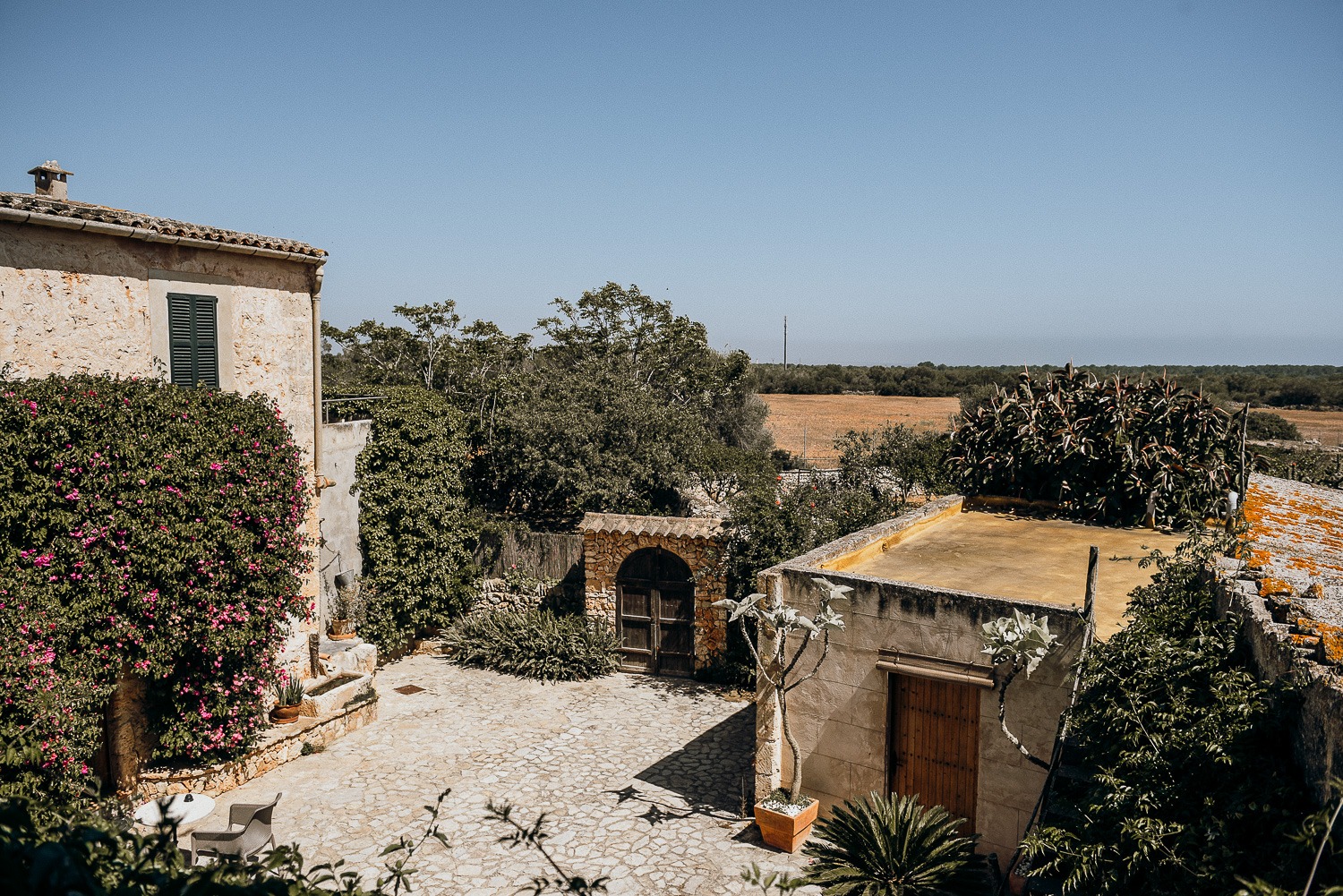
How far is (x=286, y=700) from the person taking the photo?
474 inches

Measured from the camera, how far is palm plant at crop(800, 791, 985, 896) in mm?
7910

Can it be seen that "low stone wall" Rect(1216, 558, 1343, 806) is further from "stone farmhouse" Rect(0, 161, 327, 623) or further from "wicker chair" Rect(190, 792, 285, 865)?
"stone farmhouse" Rect(0, 161, 327, 623)

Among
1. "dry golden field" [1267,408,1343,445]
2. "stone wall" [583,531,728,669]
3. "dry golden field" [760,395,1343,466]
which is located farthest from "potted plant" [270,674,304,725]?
"dry golden field" [1267,408,1343,445]

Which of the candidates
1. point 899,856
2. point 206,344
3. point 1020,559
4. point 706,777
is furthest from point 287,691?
point 1020,559

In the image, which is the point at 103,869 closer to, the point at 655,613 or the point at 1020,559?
the point at 1020,559

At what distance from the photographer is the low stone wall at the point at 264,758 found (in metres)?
10.5

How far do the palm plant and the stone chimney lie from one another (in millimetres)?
14134

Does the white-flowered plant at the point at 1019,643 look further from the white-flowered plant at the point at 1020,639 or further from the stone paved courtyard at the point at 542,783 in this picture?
the stone paved courtyard at the point at 542,783

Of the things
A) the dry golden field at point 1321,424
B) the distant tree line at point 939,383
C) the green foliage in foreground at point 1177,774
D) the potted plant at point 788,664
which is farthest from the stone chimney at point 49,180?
the distant tree line at point 939,383

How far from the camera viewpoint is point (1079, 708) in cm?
679

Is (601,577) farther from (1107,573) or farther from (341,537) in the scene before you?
(1107,573)

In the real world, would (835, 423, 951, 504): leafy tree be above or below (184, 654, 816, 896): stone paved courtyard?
above

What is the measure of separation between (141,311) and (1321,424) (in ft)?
192

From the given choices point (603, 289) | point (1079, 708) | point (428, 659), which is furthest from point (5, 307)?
point (603, 289)
